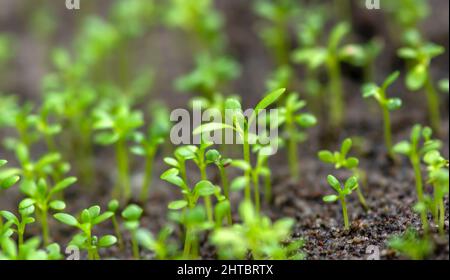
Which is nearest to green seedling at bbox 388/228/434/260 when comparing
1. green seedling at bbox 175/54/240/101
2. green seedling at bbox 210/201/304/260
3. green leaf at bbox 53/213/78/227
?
green seedling at bbox 210/201/304/260

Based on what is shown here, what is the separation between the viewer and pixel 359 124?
2156 mm

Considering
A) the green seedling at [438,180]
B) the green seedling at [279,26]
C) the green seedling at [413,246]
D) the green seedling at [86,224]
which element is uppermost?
the green seedling at [279,26]

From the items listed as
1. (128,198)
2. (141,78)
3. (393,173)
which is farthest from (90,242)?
(141,78)

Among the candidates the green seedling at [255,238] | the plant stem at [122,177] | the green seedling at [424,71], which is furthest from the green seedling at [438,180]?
the plant stem at [122,177]

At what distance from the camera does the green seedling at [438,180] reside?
1245mm

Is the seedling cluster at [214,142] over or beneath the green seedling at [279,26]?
beneath

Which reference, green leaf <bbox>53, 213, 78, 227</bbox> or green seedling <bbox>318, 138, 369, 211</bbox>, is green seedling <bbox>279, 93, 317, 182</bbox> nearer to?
green seedling <bbox>318, 138, 369, 211</bbox>

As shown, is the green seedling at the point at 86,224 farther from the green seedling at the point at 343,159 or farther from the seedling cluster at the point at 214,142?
the green seedling at the point at 343,159

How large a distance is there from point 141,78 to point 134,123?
2.62 feet

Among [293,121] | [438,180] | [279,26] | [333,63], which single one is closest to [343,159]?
[438,180]

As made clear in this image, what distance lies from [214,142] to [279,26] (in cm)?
67

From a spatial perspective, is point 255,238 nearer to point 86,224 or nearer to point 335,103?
point 86,224

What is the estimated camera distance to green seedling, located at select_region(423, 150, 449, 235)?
1.25 metres
